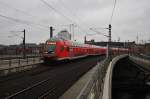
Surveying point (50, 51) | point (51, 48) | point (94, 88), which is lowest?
point (94, 88)

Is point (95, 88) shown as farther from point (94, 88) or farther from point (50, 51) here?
point (50, 51)

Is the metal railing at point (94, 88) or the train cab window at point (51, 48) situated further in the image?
the train cab window at point (51, 48)

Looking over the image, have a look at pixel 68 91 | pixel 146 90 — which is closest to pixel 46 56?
pixel 68 91

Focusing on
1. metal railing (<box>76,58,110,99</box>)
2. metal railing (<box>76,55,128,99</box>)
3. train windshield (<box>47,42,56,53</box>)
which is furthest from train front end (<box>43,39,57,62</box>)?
metal railing (<box>76,58,110,99</box>)

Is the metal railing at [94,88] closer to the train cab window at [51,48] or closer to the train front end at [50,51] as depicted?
the train front end at [50,51]

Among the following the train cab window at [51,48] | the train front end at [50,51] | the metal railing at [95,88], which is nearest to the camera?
the metal railing at [95,88]

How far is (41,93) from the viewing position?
14852mm

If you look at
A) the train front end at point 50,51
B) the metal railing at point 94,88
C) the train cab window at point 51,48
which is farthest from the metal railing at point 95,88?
the train cab window at point 51,48

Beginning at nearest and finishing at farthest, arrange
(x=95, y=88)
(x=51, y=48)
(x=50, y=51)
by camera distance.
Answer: (x=95, y=88), (x=50, y=51), (x=51, y=48)

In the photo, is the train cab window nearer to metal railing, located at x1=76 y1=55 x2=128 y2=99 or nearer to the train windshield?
the train windshield

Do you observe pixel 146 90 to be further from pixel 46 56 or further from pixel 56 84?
pixel 56 84

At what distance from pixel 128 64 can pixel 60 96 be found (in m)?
68.7

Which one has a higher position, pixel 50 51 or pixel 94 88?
pixel 50 51

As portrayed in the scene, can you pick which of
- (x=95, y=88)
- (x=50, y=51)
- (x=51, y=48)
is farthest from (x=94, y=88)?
(x=51, y=48)
